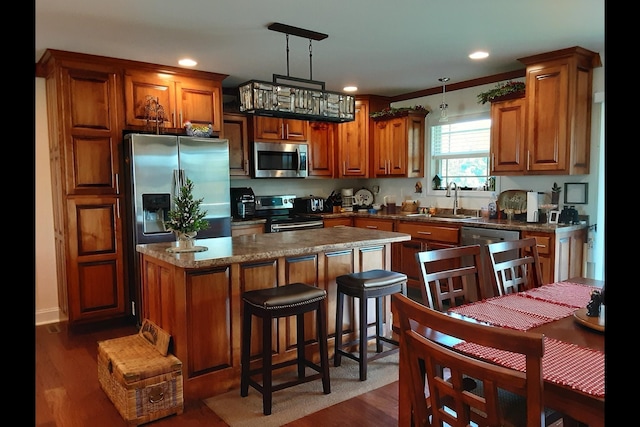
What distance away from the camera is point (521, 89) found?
4.22 metres

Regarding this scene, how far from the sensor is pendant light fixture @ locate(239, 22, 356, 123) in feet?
9.86

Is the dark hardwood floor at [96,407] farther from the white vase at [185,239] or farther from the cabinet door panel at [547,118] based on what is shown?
the cabinet door panel at [547,118]

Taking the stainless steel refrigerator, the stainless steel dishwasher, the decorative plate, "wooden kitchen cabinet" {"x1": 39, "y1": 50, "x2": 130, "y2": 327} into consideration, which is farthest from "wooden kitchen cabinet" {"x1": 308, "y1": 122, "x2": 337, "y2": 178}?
"wooden kitchen cabinet" {"x1": 39, "y1": 50, "x2": 130, "y2": 327}

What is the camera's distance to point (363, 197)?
21.2 ft

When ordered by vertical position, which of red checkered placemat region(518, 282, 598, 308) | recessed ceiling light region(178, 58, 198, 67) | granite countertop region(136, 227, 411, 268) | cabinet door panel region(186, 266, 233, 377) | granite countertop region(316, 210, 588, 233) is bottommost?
cabinet door panel region(186, 266, 233, 377)

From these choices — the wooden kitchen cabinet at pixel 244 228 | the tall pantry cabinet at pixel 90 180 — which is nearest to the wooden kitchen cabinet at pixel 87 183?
the tall pantry cabinet at pixel 90 180

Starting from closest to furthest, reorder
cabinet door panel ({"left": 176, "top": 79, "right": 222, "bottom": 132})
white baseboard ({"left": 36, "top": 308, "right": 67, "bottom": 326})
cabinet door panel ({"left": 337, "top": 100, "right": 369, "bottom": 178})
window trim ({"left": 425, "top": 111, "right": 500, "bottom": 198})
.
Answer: white baseboard ({"left": 36, "top": 308, "right": 67, "bottom": 326}), cabinet door panel ({"left": 176, "top": 79, "right": 222, "bottom": 132}), window trim ({"left": 425, "top": 111, "right": 500, "bottom": 198}), cabinet door panel ({"left": 337, "top": 100, "right": 369, "bottom": 178})

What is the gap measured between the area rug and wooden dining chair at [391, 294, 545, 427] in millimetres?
1271

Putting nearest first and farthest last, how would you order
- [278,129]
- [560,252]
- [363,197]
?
1. [560,252]
2. [278,129]
3. [363,197]

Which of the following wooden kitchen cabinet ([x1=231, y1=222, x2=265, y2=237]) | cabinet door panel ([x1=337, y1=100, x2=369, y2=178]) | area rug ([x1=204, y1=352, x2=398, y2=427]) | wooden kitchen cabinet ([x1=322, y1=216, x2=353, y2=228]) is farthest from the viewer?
cabinet door panel ([x1=337, y1=100, x2=369, y2=178])

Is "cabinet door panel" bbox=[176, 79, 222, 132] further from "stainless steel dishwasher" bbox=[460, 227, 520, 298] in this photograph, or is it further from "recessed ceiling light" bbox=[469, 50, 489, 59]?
"stainless steel dishwasher" bbox=[460, 227, 520, 298]

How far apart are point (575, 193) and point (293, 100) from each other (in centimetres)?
293

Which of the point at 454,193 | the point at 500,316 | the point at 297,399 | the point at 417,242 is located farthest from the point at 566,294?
the point at 454,193

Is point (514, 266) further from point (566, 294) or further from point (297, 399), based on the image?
point (297, 399)
